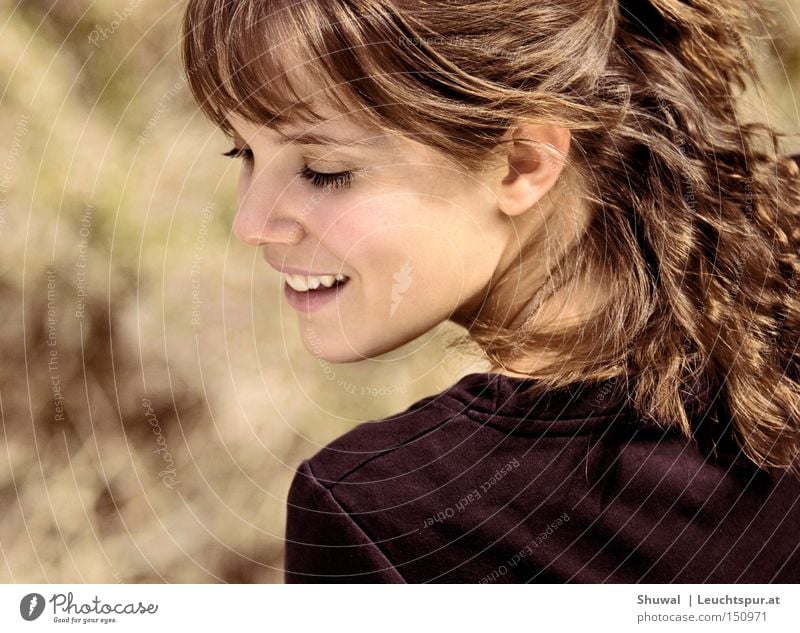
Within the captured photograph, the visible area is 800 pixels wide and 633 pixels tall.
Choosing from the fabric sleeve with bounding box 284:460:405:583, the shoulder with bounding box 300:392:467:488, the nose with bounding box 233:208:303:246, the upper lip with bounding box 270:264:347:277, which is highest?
the nose with bounding box 233:208:303:246

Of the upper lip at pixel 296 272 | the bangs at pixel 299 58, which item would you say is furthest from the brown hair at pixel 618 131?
the upper lip at pixel 296 272

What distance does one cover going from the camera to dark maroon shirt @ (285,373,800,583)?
0.58 meters

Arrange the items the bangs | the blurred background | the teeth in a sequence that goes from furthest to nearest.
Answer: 1. the blurred background
2. the teeth
3. the bangs

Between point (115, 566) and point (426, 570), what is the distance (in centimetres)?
35

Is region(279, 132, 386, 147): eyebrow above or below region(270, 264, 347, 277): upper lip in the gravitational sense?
above

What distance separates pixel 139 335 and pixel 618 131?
1.68 ft

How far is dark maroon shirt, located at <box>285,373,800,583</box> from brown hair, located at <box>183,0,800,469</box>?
21mm

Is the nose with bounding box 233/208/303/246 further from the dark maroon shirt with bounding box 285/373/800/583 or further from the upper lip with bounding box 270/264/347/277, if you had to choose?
the dark maroon shirt with bounding box 285/373/800/583

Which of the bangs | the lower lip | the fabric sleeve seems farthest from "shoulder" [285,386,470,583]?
the bangs

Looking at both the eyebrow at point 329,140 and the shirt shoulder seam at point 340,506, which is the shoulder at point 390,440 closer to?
the shirt shoulder seam at point 340,506

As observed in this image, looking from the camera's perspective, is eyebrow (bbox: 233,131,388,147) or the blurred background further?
the blurred background

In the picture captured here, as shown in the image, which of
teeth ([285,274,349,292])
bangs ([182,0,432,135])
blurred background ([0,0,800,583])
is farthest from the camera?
blurred background ([0,0,800,583])

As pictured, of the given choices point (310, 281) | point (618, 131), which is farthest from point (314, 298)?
point (618, 131)

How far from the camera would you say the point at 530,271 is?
2.06 ft
